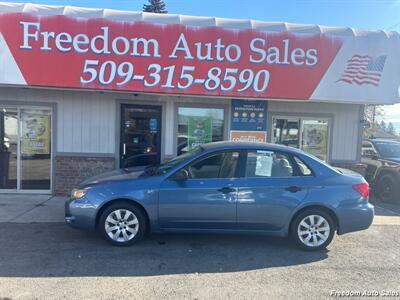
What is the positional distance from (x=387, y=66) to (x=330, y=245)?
530 cm

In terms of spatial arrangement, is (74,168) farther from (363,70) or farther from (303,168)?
(363,70)

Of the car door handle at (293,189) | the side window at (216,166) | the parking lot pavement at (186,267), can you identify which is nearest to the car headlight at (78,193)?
the parking lot pavement at (186,267)

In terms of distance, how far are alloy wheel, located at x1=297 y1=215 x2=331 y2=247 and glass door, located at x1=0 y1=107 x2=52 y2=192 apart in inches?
259

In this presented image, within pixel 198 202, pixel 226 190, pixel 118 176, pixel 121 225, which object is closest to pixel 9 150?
pixel 118 176

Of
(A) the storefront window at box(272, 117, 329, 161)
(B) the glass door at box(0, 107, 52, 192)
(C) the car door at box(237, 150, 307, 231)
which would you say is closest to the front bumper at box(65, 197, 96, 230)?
(C) the car door at box(237, 150, 307, 231)

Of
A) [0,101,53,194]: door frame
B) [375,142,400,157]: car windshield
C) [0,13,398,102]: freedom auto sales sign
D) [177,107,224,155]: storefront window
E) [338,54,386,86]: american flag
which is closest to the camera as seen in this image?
[0,13,398,102]: freedom auto sales sign

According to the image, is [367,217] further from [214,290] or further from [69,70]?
[69,70]

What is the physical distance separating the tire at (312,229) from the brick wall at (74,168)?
5289 millimetres

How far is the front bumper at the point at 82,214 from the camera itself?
17.2ft

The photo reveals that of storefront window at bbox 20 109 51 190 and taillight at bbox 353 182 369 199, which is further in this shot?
storefront window at bbox 20 109 51 190

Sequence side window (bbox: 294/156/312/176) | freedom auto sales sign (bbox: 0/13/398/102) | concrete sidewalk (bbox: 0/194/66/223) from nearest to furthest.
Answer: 1. side window (bbox: 294/156/312/176)
2. concrete sidewalk (bbox: 0/194/66/223)
3. freedom auto sales sign (bbox: 0/13/398/102)

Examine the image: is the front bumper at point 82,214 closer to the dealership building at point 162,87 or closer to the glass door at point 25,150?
the dealership building at point 162,87

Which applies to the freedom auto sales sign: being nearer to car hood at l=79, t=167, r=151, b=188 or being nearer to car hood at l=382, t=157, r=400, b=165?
car hood at l=382, t=157, r=400, b=165

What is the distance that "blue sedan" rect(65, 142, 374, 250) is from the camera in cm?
521
